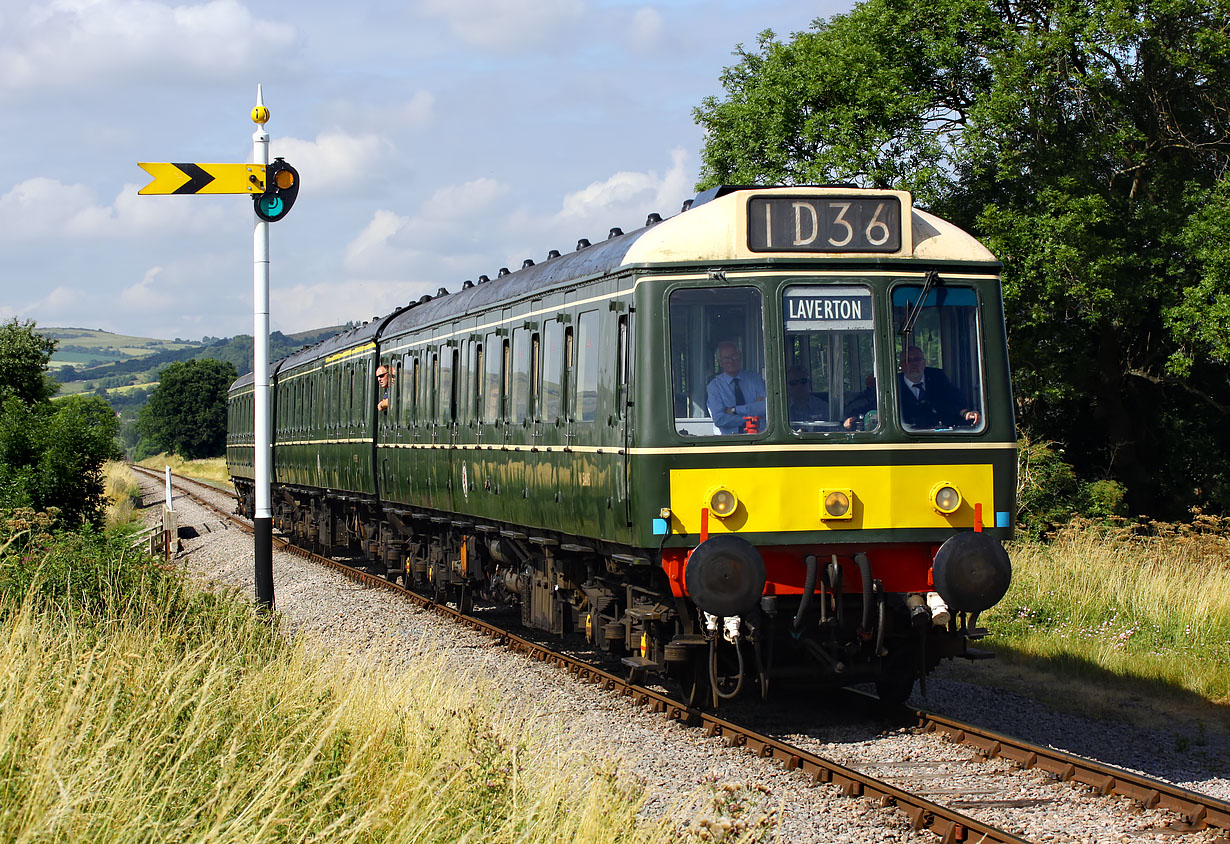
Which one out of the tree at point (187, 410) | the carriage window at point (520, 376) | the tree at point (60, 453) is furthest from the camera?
the tree at point (187, 410)

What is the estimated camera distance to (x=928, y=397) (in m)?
8.91

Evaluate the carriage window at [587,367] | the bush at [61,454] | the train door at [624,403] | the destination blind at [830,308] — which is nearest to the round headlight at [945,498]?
the destination blind at [830,308]

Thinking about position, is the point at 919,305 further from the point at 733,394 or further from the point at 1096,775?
the point at 1096,775

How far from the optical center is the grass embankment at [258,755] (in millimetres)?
5062

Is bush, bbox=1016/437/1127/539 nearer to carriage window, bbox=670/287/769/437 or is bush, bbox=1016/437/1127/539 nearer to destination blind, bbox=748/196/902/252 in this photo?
destination blind, bbox=748/196/902/252

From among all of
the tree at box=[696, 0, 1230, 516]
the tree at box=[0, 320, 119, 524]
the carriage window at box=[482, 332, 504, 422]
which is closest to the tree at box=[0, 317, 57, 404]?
the tree at box=[0, 320, 119, 524]

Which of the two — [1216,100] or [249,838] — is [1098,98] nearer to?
[1216,100]

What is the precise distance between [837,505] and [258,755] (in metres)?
3.96

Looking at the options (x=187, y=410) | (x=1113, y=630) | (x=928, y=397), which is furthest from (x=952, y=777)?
(x=187, y=410)

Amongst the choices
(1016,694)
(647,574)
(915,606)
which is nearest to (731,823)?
(915,606)

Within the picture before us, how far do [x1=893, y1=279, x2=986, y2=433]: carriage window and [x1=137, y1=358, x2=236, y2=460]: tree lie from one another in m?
120

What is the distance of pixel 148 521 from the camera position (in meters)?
35.3

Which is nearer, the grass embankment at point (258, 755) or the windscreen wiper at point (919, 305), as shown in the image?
the grass embankment at point (258, 755)

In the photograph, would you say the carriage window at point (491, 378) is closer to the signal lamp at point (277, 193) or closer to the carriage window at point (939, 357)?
the signal lamp at point (277, 193)
